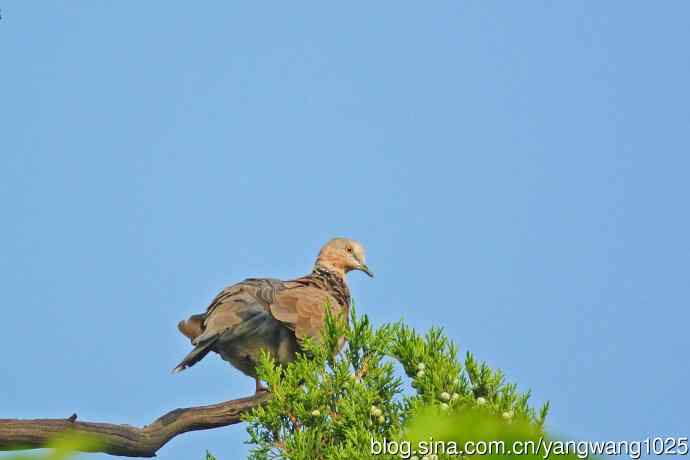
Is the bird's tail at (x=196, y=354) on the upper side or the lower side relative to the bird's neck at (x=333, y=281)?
lower

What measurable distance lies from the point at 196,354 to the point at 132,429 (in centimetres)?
113

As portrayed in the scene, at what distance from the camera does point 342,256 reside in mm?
8273

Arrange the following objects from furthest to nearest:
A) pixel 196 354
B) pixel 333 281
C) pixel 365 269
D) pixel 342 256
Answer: pixel 365 269 → pixel 342 256 → pixel 333 281 → pixel 196 354

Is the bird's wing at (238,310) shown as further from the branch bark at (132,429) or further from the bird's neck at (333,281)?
the bird's neck at (333,281)

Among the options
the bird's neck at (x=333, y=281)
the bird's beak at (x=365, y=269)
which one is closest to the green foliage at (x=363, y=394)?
the bird's neck at (x=333, y=281)

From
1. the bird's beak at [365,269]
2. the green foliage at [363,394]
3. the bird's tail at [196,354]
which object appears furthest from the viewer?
the bird's beak at [365,269]

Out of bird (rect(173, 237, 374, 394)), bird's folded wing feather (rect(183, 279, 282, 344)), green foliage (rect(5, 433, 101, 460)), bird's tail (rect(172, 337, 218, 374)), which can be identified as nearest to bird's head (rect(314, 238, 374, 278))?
bird (rect(173, 237, 374, 394))

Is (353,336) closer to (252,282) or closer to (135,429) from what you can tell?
(135,429)

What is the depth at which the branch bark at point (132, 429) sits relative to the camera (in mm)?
4367

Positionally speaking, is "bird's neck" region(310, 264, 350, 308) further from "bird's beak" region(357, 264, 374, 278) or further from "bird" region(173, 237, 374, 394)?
"bird" region(173, 237, 374, 394)

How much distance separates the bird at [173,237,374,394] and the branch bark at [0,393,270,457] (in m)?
0.59

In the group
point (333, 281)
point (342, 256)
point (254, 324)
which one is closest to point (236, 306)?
point (254, 324)

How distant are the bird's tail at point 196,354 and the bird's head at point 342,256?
2.30m

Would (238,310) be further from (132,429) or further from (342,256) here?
(342,256)
